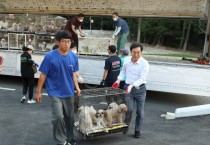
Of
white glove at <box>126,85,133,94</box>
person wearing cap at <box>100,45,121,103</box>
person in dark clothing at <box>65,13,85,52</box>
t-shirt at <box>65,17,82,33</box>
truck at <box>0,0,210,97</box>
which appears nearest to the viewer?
white glove at <box>126,85,133,94</box>

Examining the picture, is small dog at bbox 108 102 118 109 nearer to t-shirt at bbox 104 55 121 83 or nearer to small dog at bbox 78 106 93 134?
small dog at bbox 78 106 93 134

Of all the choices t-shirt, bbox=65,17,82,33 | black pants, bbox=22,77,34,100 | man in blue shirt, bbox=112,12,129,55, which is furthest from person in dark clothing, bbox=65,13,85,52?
black pants, bbox=22,77,34,100

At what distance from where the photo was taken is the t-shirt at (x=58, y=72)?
447 centimetres

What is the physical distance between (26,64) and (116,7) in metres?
4.22

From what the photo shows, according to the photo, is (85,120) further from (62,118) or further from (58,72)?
(58,72)

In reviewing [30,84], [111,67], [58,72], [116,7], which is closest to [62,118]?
[58,72]

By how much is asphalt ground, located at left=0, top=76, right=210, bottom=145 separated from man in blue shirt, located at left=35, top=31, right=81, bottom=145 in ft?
2.50

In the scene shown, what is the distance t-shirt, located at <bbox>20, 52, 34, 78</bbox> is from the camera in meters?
7.75

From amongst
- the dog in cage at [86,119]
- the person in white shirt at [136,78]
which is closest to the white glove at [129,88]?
the person in white shirt at [136,78]

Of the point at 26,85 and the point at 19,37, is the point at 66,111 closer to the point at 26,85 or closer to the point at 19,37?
the point at 26,85

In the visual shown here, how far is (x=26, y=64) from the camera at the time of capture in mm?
7809

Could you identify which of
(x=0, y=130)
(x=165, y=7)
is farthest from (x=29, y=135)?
(x=165, y=7)

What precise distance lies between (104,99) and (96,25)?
6.61 meters

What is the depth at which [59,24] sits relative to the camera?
10.2m
